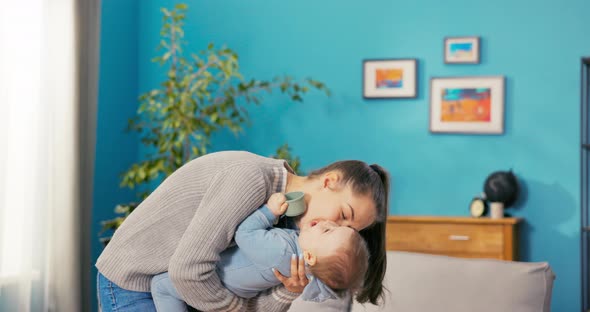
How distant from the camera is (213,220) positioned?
1.47 m

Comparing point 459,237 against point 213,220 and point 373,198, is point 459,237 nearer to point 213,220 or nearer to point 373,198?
point 373,198

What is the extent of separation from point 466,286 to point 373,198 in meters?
1.17

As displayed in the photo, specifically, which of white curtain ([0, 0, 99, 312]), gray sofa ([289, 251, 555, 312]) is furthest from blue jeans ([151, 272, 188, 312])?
white curtain ([0, 0, 99, 312])

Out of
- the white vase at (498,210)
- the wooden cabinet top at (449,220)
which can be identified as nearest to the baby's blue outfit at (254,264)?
the wooden cabinet top at (449,220)

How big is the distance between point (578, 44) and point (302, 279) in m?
3.53

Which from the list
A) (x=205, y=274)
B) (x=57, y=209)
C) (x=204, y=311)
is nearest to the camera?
(x=205, y=274)

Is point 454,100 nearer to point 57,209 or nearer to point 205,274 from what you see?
point 57,209

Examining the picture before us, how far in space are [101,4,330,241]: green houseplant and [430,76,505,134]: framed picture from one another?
73 cm

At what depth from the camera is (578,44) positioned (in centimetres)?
450

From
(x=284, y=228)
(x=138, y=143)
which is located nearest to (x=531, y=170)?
(x=138, y=143)

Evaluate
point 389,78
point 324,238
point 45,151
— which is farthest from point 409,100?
point 324,238

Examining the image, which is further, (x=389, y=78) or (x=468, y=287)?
(x=389, y=78)

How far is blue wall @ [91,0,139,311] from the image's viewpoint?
483cm

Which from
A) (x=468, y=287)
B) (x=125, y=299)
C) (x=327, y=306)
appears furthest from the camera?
(x=327, y=306)
